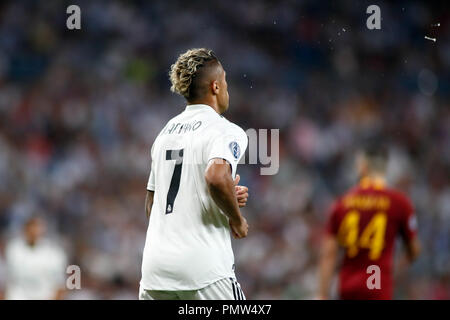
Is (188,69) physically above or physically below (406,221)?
above

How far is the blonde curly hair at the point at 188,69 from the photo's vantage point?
4047 millimetres

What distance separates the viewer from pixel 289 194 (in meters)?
10.5

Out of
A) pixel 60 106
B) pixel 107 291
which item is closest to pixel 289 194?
pixel 107 291

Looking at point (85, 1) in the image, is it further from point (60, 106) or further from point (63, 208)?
point (63, 208)

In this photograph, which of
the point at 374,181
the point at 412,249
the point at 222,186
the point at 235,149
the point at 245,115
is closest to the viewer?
the point at 222,186

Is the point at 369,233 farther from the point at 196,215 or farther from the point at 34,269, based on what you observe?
the point at 34,269

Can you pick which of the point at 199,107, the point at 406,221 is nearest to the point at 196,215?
the point at 199,107

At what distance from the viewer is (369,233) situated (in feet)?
18.1

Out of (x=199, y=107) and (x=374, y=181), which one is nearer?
(x=199, y=107)

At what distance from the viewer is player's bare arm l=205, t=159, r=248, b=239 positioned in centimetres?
372

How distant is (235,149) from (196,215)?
38 cm

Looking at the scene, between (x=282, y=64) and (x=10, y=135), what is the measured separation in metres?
4.24

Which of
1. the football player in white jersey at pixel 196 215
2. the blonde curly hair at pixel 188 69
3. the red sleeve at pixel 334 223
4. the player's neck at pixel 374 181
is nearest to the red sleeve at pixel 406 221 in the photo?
the player's neck at pixel 374 181

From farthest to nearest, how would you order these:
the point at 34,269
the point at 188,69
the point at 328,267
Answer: the point at 34,269, the point at 328,267, the point at 188,69
